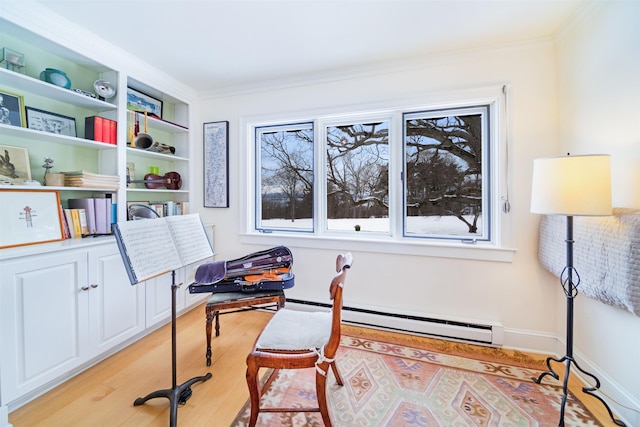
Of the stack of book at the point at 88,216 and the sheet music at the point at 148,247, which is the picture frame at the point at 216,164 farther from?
the sheet music at the point at 148,247

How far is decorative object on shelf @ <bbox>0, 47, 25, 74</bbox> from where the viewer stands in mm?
1597

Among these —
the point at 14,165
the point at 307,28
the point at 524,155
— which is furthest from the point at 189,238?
the point at 524,155

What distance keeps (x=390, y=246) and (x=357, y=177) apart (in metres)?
0.77

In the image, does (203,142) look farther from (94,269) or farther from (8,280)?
(8,280)

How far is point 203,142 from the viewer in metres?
2.93

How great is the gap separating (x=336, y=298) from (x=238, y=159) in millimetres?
2170

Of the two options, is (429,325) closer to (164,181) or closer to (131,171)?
(164,181)

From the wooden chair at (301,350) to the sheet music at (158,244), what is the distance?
648mm

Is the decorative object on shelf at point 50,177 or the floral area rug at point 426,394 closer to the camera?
the floral area rug at point 426,394

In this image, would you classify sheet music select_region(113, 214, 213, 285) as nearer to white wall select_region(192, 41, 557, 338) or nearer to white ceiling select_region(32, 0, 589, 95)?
white wall select_region(192, 41, 557, 338)

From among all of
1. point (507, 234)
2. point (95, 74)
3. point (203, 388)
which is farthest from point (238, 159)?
point (507, 234)

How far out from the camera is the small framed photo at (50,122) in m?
1.77

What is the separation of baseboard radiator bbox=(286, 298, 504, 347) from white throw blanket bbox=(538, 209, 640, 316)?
72 cm

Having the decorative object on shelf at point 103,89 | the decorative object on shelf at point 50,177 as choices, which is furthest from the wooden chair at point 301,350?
the decorative object on shelf at point 103,89
